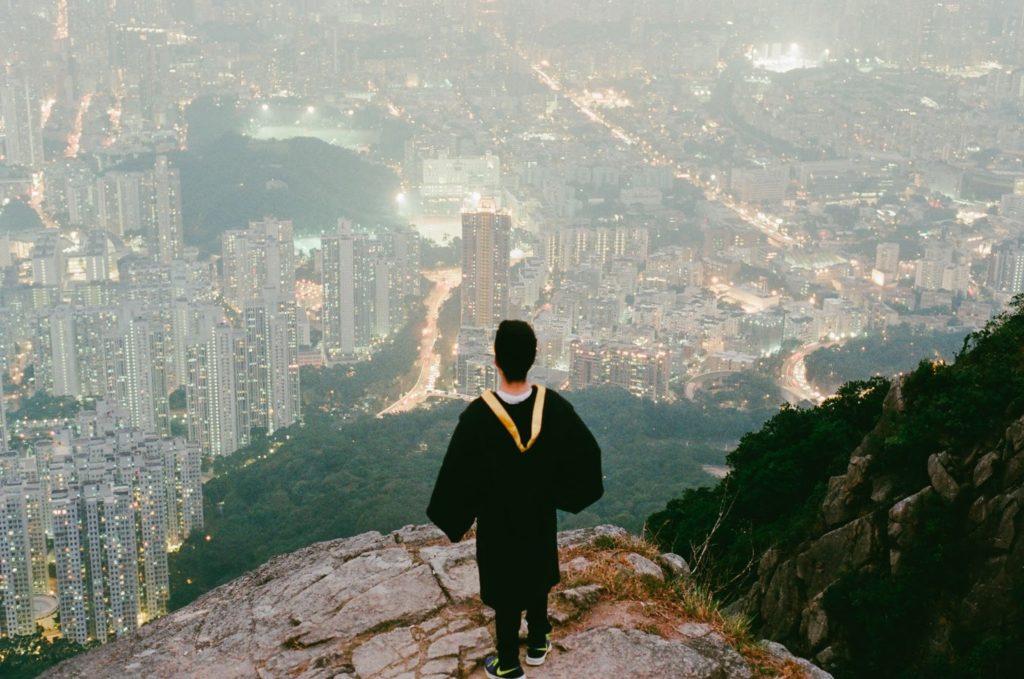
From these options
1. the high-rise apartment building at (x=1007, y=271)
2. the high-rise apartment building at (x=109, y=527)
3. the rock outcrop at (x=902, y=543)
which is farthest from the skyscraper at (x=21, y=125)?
the rock outcrop at (x=902, y=543)

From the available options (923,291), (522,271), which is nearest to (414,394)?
(522,271)

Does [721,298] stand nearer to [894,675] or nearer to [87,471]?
[87,471]

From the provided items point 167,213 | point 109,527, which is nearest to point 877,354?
point 109,527

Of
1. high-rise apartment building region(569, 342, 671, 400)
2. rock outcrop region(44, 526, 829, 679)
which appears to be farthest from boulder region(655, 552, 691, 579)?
high-rise apartment building region(569, 342, 671, 400)

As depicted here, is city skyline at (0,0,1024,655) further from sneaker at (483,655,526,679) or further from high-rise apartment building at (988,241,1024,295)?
sneaker at (483,655,526,679)

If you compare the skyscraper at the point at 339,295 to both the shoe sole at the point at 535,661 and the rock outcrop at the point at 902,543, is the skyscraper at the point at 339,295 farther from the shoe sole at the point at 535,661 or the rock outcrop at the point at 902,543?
the shoe sole at the point at 535,661

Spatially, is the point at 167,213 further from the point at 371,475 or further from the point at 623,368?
the point at 371,475
